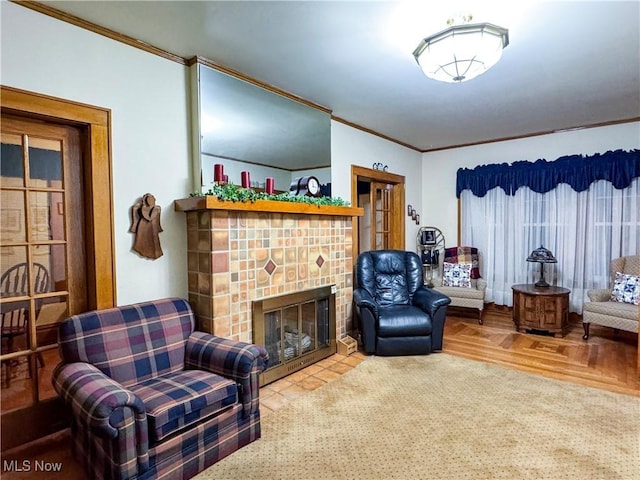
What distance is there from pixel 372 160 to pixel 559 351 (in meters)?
3.12

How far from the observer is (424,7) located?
2076mm

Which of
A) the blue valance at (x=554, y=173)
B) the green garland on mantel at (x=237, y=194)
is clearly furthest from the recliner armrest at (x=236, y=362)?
the blue valance at (x=554, y=173)

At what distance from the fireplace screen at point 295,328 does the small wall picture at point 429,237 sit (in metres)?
2.59

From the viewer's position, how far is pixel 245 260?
2863 mm

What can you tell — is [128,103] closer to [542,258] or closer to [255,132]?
[255,132]

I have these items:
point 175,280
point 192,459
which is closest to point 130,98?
point 175,280

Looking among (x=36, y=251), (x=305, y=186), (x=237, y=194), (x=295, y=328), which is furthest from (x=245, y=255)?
(x=36, y=251)

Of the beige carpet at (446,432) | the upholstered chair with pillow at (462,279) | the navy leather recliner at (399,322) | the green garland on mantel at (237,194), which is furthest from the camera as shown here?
the upholstered chair with pillow at (462,279)

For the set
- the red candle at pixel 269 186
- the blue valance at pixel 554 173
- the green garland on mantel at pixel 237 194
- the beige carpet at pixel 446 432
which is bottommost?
the beige carpet at pixel 446 432

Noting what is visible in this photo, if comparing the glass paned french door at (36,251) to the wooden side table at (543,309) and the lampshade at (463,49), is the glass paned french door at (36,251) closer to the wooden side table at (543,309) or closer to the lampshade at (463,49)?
the lampshade at (463,49)

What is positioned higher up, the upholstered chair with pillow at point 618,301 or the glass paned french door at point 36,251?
the glass paned french door at point 36,251

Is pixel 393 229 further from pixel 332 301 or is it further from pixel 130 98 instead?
pixel 130 98

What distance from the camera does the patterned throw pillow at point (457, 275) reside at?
5.11 metres

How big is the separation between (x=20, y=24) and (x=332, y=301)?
3148 mm
